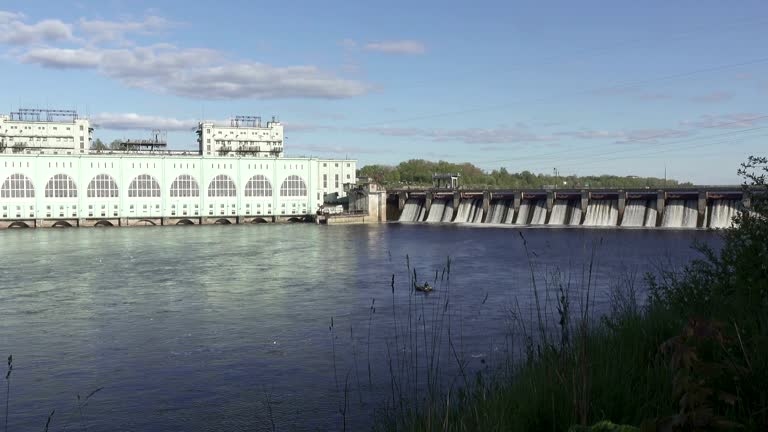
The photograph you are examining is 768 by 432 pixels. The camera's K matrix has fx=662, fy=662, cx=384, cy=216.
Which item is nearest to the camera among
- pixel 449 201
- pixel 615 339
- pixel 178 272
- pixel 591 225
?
pixel 615 339

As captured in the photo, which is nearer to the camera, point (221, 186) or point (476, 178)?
point (221, 186)

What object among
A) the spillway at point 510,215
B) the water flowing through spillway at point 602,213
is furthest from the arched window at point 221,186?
the water flowing through spillway at point 602,213

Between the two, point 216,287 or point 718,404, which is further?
point 216,287

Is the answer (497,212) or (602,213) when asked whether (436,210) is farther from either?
(602,213)

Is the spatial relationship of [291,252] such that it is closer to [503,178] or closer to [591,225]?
[591,225]

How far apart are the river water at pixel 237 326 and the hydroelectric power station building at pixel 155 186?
108ft

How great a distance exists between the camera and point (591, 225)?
245 feet

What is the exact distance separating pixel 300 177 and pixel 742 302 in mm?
85292

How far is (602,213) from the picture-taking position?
74312 millimetres

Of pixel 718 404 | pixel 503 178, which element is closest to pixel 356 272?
pixel 718 404

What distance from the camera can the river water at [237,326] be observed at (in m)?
13.7

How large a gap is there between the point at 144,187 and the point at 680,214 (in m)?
63.3

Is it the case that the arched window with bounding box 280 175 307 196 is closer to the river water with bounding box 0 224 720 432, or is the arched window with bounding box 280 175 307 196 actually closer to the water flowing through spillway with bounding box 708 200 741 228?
the river water with bounding box 0 224 720 432

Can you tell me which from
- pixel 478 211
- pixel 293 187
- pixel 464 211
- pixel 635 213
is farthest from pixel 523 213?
pixel 293 187
